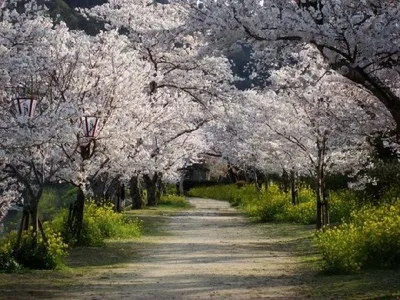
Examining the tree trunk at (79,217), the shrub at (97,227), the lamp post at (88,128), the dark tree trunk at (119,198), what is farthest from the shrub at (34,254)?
the dark tree trunk at (119,198)

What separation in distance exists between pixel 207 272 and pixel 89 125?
197 inches

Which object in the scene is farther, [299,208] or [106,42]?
[299,208]

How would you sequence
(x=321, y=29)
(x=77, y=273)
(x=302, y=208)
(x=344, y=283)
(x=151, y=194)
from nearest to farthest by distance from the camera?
(x=321, y=29), (x=344, y=283), (x=77, y=273), (x=302, y=208), (x=151, y=194)

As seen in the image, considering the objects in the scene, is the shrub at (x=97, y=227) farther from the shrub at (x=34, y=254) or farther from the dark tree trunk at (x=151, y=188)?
the dark tree trunk at (x=151, y=188)

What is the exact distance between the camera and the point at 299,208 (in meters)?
26.0

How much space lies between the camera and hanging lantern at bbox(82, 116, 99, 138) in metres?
15.3

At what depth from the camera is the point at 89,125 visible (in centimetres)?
1552

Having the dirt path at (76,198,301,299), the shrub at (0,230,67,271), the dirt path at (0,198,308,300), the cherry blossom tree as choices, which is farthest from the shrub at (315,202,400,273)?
the shrub at (0,230,67,271)

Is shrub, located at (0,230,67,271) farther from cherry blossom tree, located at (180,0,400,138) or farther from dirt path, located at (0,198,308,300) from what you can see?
cherry blossom tree, located at (180,0,400,138)

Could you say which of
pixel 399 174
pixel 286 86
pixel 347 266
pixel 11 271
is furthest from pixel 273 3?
pixel 399 174

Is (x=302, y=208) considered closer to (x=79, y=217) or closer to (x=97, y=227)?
(x=97, y=227)

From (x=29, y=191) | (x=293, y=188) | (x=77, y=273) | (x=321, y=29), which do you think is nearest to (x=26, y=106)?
(x=29, y=191)

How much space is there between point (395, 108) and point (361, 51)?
108 cm

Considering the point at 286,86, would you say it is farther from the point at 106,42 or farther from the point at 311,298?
the point at 311,298
